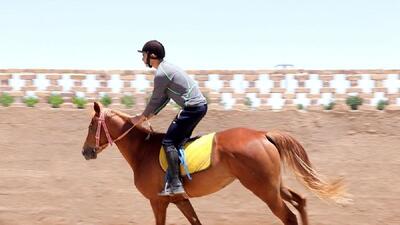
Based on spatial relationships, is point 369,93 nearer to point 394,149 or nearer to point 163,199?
point 394,149

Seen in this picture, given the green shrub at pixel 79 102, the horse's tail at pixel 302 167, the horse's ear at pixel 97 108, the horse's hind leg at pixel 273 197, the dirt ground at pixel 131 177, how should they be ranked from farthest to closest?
the green shrub at pixel 79 102 → the dirt ground at pixel 131 177 → the horse's ear at pixel 97 108 → the horse's tail at pixel 302 167 → the horse's hind leg at pixel 273 197

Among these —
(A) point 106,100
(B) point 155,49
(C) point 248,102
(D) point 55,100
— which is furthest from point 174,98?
(D) point 55,100

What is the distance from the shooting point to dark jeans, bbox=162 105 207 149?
25.6ft

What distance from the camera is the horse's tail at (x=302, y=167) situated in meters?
7.63

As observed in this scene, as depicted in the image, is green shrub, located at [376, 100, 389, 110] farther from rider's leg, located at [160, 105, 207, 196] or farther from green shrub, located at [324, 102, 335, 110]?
rider's leg, located at [160, 105, 207, 196]

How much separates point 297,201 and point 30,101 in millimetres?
7443

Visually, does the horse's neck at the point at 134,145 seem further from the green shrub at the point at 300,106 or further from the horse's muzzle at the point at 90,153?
the green shrub at the point at 300,106

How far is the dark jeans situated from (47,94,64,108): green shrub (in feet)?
19.9

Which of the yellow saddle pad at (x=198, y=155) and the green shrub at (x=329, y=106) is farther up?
the yellow saddle pad at (x=198, y=155)

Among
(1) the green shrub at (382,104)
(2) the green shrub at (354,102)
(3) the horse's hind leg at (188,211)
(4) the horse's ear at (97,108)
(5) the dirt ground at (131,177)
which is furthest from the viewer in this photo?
(2) the green shrub at (354,102)

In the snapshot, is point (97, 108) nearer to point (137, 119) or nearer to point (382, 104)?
point (137, 119)

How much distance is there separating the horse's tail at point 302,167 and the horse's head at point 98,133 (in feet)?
6.75

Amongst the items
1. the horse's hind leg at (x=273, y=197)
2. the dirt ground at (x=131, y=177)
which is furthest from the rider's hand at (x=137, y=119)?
the dirt ground at (x=131, y=177)

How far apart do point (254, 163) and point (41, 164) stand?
5.99 metres
